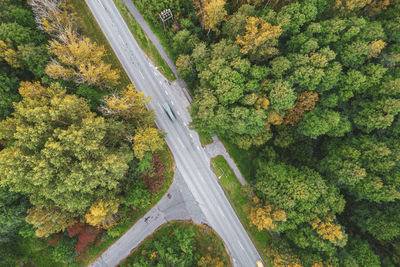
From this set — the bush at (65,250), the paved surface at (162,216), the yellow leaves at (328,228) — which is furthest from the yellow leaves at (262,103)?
the bush at (65,250)

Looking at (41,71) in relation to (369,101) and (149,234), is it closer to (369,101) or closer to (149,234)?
(149,234)

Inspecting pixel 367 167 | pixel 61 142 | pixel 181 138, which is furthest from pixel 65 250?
pixel 367 167

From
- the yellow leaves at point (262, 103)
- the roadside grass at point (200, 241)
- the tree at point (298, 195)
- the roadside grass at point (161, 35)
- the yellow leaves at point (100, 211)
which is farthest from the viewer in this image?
the roadside grass at point (161, 35)

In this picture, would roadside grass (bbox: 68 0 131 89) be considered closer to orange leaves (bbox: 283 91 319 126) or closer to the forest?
the forest

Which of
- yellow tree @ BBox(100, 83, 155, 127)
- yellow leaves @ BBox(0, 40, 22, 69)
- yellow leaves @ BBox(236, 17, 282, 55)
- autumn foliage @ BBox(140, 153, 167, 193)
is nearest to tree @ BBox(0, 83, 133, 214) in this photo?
yellow tree @ BBox(100, 83, 155, 127)

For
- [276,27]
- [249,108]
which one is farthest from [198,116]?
[276,27]

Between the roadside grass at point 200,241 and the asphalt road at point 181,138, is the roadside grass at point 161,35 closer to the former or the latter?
the asphalt road at point 181,138

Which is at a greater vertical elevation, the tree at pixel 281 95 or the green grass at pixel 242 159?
the tree at pixel 281 95
